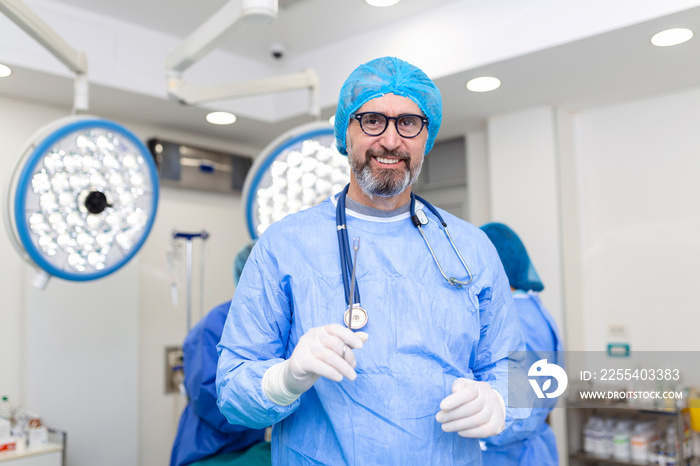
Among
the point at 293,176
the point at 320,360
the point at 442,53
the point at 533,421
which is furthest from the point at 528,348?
the point at 442,53

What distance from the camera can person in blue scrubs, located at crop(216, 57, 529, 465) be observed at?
1111 mm

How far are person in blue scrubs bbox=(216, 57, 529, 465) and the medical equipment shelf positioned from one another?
197 centimetres

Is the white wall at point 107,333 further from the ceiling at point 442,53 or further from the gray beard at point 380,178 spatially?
the gray beard at point 380,178

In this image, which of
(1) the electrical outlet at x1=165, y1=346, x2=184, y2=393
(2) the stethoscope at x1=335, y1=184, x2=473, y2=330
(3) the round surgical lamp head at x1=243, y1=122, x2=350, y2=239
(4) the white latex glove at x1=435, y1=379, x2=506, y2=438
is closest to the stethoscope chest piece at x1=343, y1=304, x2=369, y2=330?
(2) the stethoscope at x1=335, y1=184, x2=473, y2=330

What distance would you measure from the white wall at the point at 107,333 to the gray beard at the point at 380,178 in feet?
6.11

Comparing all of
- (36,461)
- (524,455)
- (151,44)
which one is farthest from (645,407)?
(151,44)

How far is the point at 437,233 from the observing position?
131 cm

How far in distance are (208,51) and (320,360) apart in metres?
1.44

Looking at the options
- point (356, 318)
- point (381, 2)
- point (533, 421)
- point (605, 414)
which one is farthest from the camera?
point (605, 414)

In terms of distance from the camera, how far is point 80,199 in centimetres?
210

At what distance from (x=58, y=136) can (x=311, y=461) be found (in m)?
1.45

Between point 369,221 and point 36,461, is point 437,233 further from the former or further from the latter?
point 36,461

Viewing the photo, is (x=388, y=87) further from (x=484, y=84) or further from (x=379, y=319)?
(x=484, y=84)

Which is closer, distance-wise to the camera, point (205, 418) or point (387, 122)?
point (387, 122)
